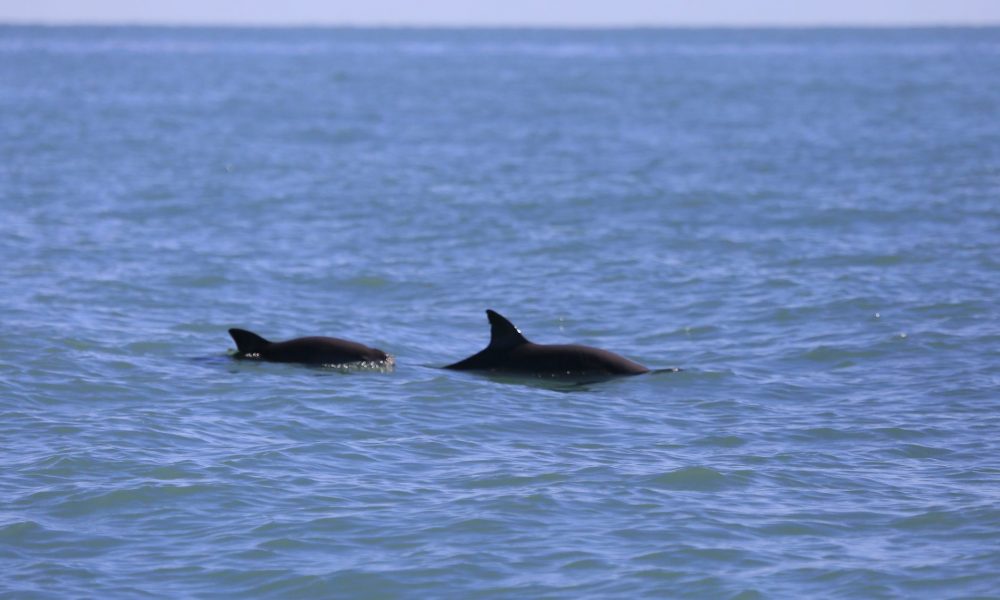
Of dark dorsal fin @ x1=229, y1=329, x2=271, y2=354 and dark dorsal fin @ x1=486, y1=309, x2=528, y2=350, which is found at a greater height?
dark dorsal fin @ x1=486, y1=309, x2=528, y2=350

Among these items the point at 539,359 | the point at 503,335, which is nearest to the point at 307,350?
the point at 503,335

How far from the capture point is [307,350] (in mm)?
16562

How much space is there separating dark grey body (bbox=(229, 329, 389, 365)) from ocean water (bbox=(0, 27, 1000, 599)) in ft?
0.96

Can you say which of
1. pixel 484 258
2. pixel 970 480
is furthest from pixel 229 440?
pixel 484 258

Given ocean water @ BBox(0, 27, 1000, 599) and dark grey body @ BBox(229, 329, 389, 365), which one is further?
dark grey body @ BBox(229, 329, 389, 365)

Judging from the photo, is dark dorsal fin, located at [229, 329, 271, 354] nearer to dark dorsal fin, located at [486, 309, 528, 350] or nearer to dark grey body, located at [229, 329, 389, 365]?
dark grey body, located at [229, 329, 389, 365]

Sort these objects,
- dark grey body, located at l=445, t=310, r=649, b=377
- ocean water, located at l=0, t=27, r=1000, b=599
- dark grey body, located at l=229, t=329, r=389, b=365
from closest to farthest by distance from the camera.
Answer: ocean water, located at l=0, t=27, r=1000, b=599 < dark grey body, located at l=445, t=310, r=649, b=377 < dark grey body, located at l=229, t=329, r=389, b=365

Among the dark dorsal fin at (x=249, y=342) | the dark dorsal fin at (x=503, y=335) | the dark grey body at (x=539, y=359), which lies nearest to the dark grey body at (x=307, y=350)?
the dark dorsal fin at (x=249, y=342)

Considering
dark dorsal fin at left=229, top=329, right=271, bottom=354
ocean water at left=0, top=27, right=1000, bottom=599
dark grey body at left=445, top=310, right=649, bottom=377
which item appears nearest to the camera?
ocean water at left=0, top=27, right=1000, bottom=599

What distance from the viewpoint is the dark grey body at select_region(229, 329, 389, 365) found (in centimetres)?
1648

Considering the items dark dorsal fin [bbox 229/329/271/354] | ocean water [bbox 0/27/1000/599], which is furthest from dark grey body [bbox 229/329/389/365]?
ocean water [bbox 0/27/1000/599]

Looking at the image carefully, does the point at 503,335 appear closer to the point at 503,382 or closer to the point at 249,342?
the point at 503,382

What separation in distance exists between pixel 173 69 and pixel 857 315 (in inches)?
3940

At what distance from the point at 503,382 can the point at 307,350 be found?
2531 mm
